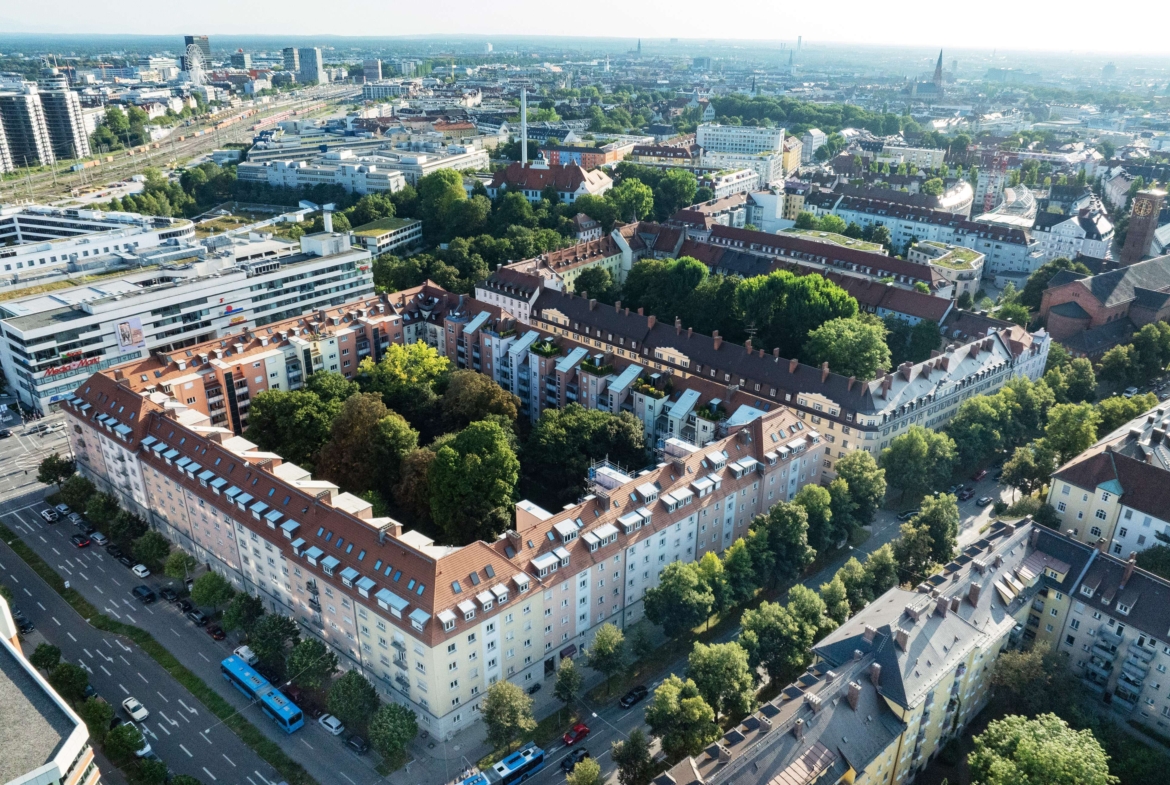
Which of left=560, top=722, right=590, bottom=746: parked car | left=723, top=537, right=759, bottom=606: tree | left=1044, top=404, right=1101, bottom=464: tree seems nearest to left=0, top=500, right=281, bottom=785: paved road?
left=560, top=722, right=590, bottom=746: parked car

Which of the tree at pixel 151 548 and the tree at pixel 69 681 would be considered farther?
the tree at pixel 151 548

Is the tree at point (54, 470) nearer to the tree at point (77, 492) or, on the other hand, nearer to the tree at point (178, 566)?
the tree at point (77, 492)

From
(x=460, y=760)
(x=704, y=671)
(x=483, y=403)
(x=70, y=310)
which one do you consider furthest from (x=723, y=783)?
(x=70, y=310)

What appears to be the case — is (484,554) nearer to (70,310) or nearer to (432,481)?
(432,481)

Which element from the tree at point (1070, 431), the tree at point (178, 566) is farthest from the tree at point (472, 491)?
the tree at point (1070, 431)

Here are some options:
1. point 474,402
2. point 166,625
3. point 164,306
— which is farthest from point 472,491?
point 164,306

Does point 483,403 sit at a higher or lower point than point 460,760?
higher

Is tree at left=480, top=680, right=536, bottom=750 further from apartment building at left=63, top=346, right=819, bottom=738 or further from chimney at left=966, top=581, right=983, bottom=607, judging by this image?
chimney at left=966, top=581, right=983, bottom=607
